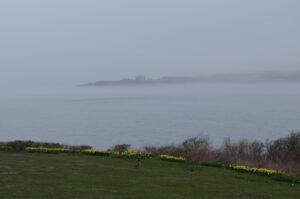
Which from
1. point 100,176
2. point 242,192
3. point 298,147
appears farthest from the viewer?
point 298,147

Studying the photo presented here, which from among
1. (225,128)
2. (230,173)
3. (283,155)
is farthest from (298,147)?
(225,128)

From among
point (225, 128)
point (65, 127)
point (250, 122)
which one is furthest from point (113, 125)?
point (250, 122)

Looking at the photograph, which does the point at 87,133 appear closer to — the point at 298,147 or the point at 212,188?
the point at 298,147

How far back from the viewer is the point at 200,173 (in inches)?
701

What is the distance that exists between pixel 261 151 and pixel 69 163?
21818 mm

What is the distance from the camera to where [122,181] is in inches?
565

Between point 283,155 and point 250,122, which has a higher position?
point 250,122

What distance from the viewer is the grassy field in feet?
40.0

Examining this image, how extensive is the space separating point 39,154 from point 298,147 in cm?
2159

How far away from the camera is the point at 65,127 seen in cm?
7981

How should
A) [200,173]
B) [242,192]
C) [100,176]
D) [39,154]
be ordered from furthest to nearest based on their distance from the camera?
[39,154]
[200,173]
[100,176]
[242,192]

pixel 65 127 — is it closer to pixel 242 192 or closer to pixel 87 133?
pixel 87 133

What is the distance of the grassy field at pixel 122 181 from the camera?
12.2m

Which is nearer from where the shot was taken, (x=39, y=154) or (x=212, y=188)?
(x=212, y=188)
